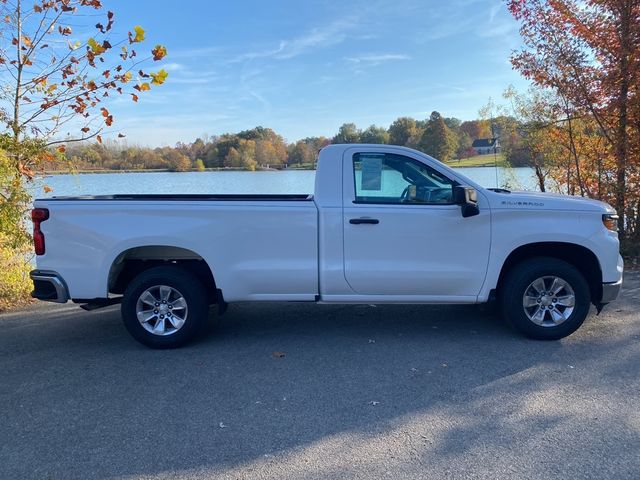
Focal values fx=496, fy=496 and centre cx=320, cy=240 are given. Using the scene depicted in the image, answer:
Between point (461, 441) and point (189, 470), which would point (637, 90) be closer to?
point (461, 441)

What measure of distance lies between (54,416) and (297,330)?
259 cm

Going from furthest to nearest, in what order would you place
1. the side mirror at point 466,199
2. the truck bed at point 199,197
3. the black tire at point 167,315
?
the truck bed at point 199,197 → the black tire at point 167,315 → the side mirror at point 466,199

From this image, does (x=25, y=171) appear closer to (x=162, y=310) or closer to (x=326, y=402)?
(x=162, y=310)

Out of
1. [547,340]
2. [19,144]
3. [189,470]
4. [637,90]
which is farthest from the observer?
[637,90]

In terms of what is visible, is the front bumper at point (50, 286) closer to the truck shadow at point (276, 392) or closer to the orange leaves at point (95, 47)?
the truck shadow at point (276, 392)

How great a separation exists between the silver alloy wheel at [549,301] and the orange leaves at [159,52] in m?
5.59

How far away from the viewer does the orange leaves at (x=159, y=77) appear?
6863 millimetres

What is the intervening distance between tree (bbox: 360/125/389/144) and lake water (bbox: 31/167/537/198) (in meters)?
1.14

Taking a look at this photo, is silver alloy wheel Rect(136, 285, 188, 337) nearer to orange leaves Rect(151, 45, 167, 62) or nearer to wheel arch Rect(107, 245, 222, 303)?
wheel arch Rect(107, 245, 222, 303)

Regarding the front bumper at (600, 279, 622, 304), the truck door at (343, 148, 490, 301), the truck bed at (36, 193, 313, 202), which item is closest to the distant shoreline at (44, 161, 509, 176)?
the truck door at (343, 148, 490, 301)

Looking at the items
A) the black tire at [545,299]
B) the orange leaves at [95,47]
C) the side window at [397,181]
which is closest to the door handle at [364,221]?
the side window at [397,181]

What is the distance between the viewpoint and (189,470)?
300 cm

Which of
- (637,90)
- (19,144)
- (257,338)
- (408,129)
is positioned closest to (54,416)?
(257,338)

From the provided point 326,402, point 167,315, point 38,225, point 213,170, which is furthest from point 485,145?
point 38,225
